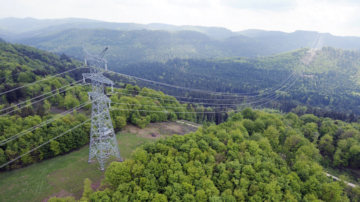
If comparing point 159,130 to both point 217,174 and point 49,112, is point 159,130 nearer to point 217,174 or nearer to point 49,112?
point 217,174

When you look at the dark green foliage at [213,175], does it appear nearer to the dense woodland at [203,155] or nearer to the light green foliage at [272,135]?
the dense woodland at [203,155]

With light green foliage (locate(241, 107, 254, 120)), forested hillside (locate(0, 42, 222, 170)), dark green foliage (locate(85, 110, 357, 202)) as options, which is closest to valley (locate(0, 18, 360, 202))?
dark green foliage (locate(85, 110, 357, 202))

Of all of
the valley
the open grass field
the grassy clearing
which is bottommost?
the open grass field

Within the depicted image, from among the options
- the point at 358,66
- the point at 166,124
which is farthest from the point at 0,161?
the point at 358,66

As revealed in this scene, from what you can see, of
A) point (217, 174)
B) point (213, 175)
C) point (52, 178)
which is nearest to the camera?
point (217, 174)

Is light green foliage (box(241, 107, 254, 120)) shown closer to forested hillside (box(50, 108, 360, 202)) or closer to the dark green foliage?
forested hillside (box(50, 108, 360, 202))

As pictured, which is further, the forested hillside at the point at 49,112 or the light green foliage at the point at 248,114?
the light green foliage at the point at 248,114

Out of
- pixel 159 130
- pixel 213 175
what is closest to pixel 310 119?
pixel 213 175

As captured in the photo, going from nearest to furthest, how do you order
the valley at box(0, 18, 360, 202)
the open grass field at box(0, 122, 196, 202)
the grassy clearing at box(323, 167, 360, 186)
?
the valley at box(0, 18, 360, 202) → the open grass field at box(0, 122, 196, 202) → the grassy clearing at box(323, 167, 360, 186)

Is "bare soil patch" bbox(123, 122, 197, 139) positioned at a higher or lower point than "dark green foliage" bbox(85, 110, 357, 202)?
lower

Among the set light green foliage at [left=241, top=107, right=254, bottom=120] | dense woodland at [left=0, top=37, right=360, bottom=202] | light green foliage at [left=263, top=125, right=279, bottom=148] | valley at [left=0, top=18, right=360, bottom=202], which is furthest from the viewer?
light green foliage at [left=241, top=107, right=254, bottom=120]

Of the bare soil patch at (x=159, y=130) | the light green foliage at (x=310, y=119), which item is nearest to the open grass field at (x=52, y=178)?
the bare soil patch at (x=159, y=130)
